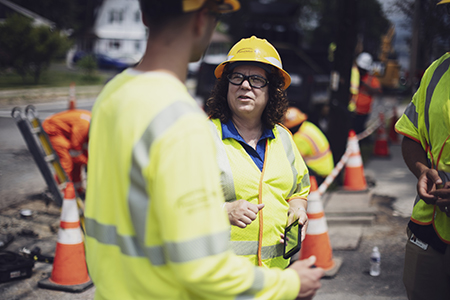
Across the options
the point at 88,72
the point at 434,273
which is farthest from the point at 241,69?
the point at 88,72

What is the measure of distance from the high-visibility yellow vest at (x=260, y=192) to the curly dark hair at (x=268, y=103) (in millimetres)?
237

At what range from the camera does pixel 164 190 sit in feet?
3.97

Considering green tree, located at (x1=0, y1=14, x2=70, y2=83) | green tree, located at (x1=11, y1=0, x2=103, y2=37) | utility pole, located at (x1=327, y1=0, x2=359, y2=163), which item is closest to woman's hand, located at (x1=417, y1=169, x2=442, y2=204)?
utility pole, located at (x1=327, y1=0, x2=359, y2=163)

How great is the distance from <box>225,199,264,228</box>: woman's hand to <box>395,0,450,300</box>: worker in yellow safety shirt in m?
0.89

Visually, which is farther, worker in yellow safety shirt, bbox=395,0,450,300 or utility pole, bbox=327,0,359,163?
utility pole, bbox=327,0,359,163

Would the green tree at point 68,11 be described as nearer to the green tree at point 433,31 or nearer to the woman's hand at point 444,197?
the green tree at point 433,31

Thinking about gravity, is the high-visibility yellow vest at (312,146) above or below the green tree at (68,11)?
above

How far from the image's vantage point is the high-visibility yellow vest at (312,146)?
5730mm

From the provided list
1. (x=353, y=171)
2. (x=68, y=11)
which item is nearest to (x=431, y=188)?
(x=353, y=171)

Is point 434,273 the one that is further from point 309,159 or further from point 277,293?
point 309,159

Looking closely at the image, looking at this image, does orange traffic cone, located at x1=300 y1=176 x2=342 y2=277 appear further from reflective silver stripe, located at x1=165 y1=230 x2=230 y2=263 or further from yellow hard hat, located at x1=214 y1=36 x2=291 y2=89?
reflective silver stripe, located at x1=165 y1=230 x2=230 y2=263

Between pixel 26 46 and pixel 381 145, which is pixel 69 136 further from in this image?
pixel 26 46

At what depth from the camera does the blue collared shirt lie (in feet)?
8.51

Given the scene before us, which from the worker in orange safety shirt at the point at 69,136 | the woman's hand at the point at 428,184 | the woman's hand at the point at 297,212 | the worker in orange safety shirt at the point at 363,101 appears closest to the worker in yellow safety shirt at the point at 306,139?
the worker in orange safety shirt at the point at 69,136
